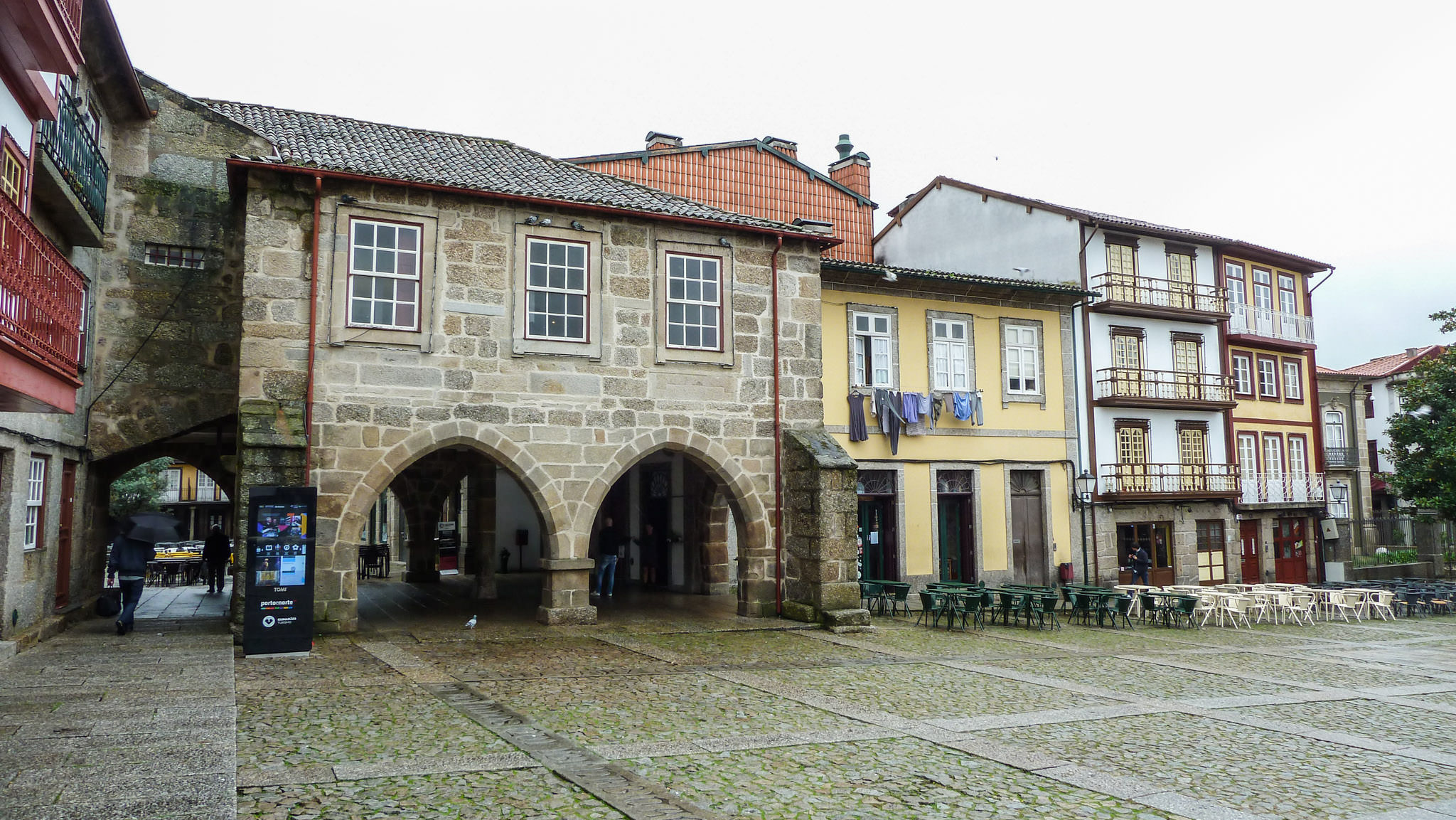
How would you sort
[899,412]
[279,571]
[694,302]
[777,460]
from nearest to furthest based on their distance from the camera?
[279,571] → [694,302] → [777,460] → [899,412]

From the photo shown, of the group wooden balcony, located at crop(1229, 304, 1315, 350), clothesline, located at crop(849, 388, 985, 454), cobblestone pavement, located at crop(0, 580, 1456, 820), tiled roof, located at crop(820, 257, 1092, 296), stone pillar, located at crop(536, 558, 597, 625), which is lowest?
cobblestone pavement, located at crop(0, 580, 1456, 820)

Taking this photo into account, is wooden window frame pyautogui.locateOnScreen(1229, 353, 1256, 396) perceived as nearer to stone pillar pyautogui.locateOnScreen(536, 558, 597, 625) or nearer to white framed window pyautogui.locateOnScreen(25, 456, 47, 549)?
stone pillar pyautogui.locateOnScreen(536, 558, 597, 625)

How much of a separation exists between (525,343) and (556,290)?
0.88 meters

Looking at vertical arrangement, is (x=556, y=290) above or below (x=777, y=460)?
above

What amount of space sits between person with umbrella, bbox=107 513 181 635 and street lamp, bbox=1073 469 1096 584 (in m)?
17.0

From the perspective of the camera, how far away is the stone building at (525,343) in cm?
1272

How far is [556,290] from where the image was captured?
14242mm

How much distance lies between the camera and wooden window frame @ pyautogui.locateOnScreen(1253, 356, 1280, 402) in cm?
2728

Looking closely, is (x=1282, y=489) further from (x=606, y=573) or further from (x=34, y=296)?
(x=34, y=296)

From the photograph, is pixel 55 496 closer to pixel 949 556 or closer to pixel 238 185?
pixel 238 185

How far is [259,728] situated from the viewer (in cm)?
749

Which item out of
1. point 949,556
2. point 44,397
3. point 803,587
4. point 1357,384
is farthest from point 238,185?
point 1357,384

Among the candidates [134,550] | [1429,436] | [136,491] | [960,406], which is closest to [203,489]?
[136,491]

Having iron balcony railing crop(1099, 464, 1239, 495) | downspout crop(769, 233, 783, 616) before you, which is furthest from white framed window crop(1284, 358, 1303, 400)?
downspout crop(769, 233, 783, 616)
